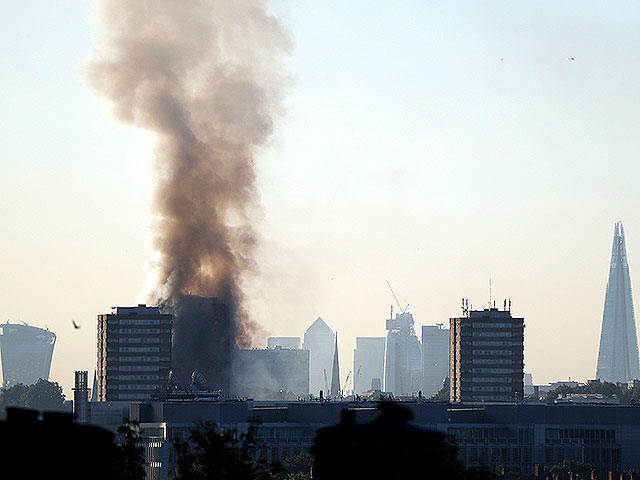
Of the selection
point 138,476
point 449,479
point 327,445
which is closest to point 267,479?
point 138,476

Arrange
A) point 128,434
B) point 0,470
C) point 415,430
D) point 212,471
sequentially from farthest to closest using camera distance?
point 128,434 → point 212,471 → point 415,430 → point 0,470

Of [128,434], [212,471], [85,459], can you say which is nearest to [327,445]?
[85,459]

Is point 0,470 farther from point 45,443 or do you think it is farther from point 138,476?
point 138,476

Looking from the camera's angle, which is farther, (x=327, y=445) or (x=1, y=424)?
(x=327, y=445)

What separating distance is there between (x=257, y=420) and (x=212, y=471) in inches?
164

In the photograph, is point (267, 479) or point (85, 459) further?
point (267, 479)

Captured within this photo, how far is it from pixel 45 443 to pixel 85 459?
2.62m

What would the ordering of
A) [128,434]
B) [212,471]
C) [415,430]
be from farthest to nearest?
1. [128,434]
2. [212,471]
3. [415,430]

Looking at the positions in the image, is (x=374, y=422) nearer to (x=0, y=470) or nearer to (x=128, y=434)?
(x=0, y=470)

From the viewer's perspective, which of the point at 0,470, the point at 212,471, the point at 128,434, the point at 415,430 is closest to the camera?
the point at 0,470

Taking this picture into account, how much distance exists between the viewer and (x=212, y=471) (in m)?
96.3

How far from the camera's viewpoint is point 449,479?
96.5 m

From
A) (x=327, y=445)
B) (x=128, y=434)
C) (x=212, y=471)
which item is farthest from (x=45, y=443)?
(x=128, y=434)

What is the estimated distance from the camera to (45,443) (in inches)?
2554
